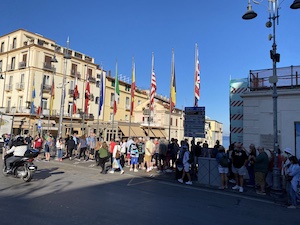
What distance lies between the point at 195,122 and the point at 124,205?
19.9 ft

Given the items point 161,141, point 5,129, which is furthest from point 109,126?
point 161,141

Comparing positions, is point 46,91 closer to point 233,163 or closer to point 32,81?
point 32,81

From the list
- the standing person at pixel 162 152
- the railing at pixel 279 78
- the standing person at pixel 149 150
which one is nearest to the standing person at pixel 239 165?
the standing person at pixel 162 152

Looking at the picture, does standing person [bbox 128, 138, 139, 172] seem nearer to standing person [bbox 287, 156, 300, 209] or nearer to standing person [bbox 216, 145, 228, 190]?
standing person [bbox 216, 145, 228, 190]

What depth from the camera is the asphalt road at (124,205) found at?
5699 millimetres

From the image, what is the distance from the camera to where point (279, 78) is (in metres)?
13.7

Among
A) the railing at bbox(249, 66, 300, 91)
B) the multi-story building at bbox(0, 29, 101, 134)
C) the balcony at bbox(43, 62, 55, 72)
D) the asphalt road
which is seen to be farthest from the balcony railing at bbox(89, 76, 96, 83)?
the asphalt road

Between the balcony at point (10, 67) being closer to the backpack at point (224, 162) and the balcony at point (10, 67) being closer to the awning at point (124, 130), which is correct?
the awning at point (124, 130)

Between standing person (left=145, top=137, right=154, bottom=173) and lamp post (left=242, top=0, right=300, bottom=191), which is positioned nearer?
lamp post (left=242, top=0, right=300, bottom=191)

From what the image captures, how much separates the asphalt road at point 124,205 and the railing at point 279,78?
7126 mm

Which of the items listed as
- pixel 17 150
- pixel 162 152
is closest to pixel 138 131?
pixel 162 152

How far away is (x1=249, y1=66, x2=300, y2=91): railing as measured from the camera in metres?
13.1

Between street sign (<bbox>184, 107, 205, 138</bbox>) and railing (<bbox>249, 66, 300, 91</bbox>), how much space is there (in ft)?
14.2

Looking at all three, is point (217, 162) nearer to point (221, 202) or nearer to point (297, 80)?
point (221, 202)
